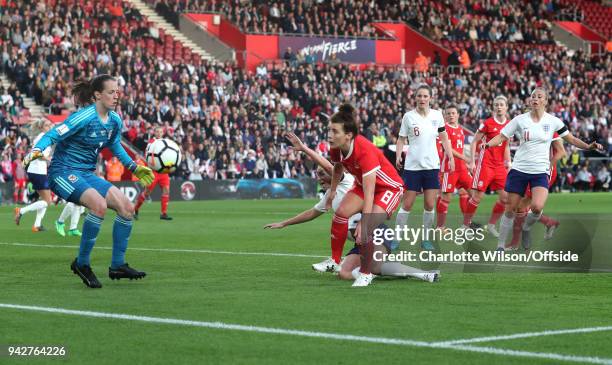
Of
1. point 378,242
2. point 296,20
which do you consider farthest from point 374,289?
point 296,20

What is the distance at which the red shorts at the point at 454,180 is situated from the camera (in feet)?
62.0

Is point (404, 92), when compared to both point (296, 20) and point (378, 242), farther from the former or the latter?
point (378, 242)

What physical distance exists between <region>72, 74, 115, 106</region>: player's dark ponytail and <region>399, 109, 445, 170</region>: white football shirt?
6156 millimetres

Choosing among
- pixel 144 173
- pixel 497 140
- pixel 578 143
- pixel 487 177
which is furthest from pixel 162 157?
pixel 487 177

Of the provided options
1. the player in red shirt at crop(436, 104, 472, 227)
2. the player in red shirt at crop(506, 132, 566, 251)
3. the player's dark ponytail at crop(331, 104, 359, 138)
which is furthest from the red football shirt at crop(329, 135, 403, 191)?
the player in red shirt at crop(436, 104, 472, 227)

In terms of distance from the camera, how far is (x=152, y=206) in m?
32.0

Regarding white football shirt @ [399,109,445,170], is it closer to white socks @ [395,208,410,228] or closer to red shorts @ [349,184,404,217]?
white socks @ [395,208,410,228]

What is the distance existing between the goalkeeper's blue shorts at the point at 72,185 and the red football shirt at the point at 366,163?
8.01ft

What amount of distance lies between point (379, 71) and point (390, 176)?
40562mm

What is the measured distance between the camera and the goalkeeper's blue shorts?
10930 millimetres

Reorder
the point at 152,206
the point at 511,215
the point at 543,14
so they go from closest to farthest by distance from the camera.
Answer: the point at 511,215 → the point at 152,206 → the point at 543,14

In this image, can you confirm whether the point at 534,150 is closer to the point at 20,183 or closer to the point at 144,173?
the point at 144,173

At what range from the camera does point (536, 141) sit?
47.3 ft

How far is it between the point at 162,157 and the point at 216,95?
28969 mm
